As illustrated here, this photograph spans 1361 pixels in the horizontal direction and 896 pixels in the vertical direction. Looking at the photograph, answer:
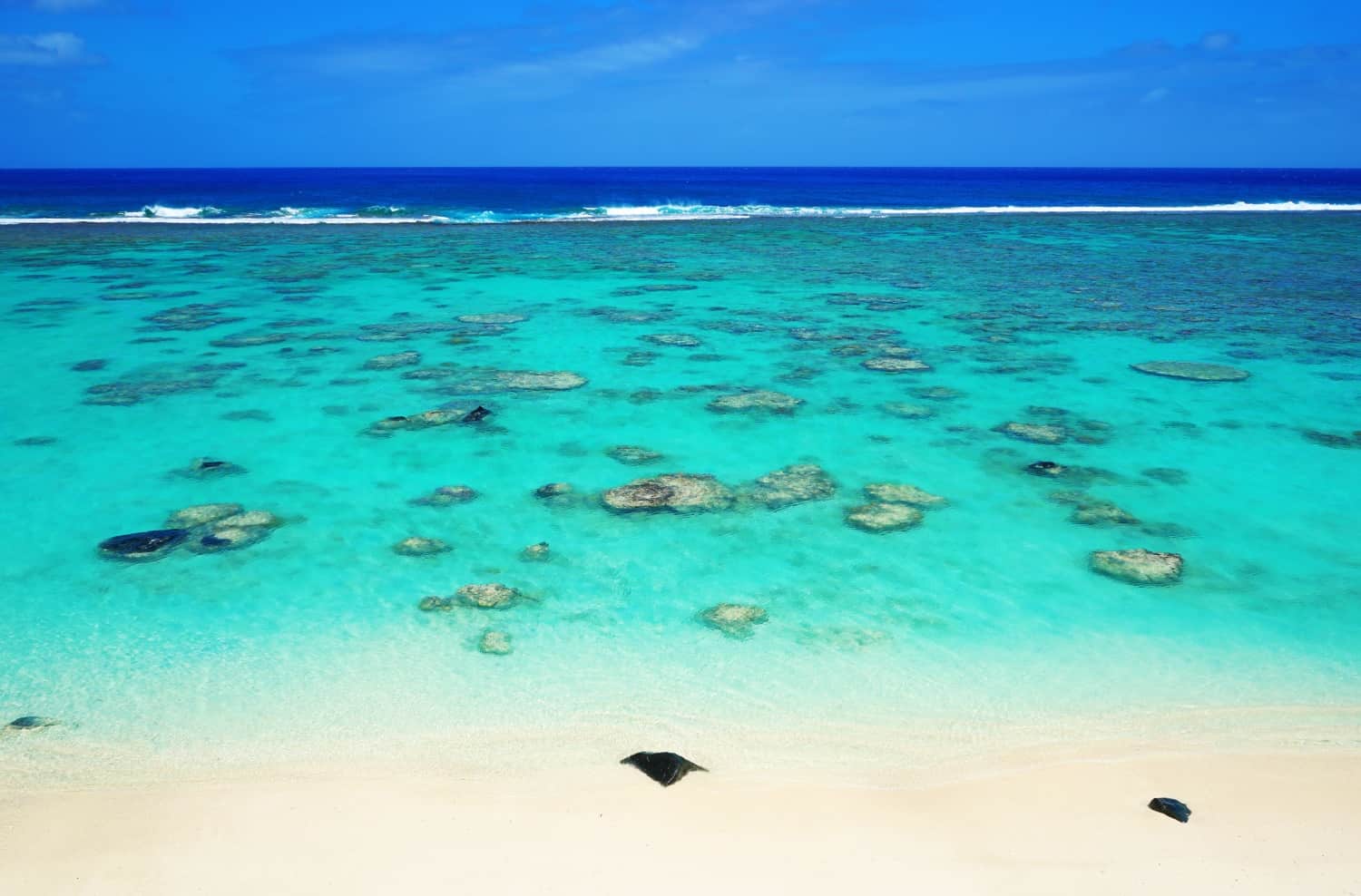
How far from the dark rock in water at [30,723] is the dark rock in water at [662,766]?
2711 mm

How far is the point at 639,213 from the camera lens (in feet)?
139

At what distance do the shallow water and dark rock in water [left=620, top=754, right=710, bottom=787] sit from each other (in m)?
0.23

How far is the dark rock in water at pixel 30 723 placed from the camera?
4113 millimetres

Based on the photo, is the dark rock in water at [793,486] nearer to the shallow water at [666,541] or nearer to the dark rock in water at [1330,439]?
the shallow water at [666,541]

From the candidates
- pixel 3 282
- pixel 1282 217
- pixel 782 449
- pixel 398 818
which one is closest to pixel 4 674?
pixel 398 818

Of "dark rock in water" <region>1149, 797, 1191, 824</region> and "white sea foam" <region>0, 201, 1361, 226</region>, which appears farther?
"white sea foam" <region>0, 201, 1361, 226</region>

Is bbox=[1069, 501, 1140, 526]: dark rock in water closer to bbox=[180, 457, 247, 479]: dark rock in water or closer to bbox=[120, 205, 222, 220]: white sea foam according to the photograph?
bbox=[180, 457, 247, 479]: dark rock in water

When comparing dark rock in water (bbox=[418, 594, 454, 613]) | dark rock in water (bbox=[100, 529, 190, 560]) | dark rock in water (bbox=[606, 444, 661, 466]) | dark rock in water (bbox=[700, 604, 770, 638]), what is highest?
dark rock in water (bbox=[606, 444, 661, 466])

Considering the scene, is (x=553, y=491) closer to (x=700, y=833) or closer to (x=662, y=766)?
(x=662, y=766)

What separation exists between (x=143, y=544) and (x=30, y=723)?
209 centimetres

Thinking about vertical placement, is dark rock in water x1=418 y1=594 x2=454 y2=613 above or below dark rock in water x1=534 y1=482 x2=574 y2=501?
below

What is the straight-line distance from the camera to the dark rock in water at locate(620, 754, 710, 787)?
377 centimetres

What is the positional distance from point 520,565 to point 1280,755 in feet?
13.8

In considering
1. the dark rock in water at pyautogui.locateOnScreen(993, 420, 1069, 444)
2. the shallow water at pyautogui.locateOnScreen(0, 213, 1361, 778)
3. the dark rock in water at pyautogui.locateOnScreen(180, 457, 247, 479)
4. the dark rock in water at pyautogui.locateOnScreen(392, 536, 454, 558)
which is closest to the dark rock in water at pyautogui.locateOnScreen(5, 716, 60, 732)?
the shallow water at pyautogui.locateOnScreen(0, 213, 1361, 778)
